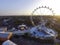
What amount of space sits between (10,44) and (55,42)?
5.77 feet

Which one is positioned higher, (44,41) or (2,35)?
(2,35)

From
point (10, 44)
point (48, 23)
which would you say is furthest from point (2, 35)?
point (48, 23)

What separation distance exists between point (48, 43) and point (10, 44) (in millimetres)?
1533

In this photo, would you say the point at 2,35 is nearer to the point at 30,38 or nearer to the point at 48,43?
the point at 30,38

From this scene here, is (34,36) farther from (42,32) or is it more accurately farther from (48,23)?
(48,23)

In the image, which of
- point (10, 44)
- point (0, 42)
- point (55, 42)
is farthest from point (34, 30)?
point (10, 44)

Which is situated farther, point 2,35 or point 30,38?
point 30,38

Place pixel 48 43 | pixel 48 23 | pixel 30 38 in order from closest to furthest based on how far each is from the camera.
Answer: pixel 48 43, pixel 30 38, pixel 48 23

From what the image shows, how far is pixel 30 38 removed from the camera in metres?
5.61

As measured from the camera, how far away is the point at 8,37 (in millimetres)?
4836

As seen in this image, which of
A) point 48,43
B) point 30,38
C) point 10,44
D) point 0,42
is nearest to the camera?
point 10,44

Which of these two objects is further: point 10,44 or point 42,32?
point 42,32

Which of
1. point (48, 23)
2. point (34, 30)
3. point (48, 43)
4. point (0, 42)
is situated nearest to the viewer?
point (0, 42)

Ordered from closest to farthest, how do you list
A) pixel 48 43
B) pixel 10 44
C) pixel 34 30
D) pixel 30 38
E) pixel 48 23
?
1. pixel 10 44
2. pixel 48 43
3. pixel 30 38
4. pixel 34 30
5. pixel 48 23
